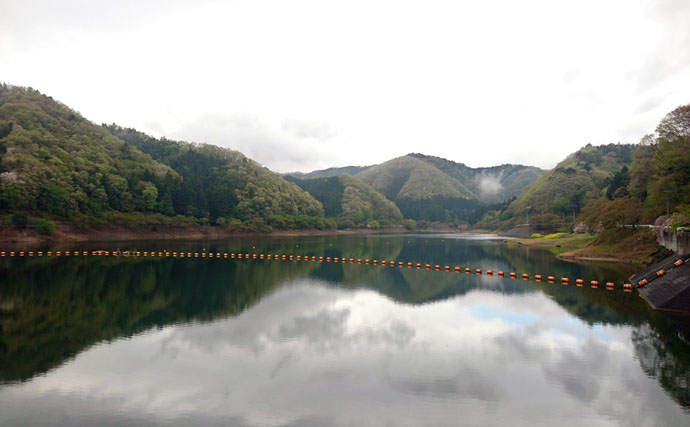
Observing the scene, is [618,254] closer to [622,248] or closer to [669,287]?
[622,248]

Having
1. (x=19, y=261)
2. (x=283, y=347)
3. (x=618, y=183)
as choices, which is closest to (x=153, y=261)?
(x=19, y=261)

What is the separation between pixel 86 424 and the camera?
10.9 metres

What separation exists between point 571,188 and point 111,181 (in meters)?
147

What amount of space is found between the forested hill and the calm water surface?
53.2 m

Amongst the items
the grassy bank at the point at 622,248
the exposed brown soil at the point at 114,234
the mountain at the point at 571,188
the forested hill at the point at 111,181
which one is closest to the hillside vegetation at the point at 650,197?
the grassy bank at the point at 622,248

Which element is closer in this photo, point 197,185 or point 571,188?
point 197,185

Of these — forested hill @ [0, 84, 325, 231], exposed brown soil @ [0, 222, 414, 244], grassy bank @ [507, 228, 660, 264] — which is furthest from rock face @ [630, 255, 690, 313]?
forested hill @ [0, 84, 325, 231]

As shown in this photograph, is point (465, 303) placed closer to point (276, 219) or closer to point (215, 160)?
point (276, 219)

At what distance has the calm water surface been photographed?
1203cm

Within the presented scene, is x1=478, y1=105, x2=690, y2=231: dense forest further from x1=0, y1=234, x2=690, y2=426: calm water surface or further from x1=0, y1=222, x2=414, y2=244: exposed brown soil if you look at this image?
x1=0, y1=222, x2=414, y2=244: exposed brown soil

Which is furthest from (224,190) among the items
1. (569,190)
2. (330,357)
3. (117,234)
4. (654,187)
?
(569,190)

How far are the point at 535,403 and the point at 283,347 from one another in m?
10.4

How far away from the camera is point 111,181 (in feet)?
312

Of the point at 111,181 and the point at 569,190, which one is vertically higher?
the point at 569,190
